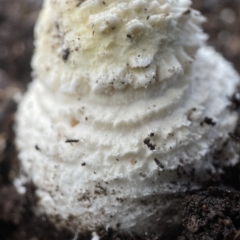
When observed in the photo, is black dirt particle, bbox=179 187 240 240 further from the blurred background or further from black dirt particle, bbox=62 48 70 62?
the blurred background

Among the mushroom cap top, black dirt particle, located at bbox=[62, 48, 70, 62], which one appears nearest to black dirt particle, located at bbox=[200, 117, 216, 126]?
the mushroom cap top

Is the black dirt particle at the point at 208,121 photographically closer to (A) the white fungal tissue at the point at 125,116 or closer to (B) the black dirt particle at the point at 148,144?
(A) the white fungal tissue at the point at 125,116

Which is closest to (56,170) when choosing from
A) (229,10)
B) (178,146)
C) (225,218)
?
(178,146)

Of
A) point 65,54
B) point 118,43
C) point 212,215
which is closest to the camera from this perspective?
point 212,215

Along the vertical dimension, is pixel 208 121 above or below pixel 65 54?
below

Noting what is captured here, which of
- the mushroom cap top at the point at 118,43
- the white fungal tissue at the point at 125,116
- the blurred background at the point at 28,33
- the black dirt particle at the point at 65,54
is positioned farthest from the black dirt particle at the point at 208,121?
the blurred background at the point at 28,33

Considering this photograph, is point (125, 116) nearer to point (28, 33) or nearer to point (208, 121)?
point (208, 121)

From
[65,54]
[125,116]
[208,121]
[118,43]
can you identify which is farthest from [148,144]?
[65,54]

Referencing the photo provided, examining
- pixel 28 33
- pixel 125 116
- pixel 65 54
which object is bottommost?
pixel 28 33
